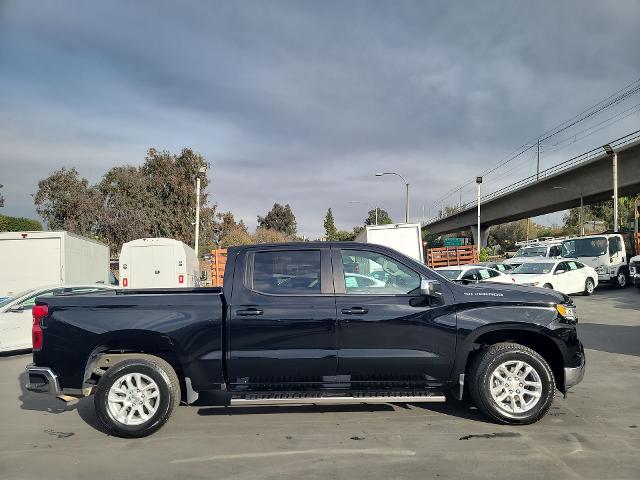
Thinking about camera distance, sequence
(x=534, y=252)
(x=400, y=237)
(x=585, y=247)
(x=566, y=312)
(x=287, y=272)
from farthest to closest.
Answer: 1. (x=534, y=252)
2. (x=585, y=247)
3. (x=400, y=237)
4. (x=287, y=272)
5. (x=566, y=312)

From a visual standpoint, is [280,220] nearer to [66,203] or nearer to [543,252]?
[66,203]

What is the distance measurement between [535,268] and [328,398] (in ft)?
50.5

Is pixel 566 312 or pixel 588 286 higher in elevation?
pixel 566 312

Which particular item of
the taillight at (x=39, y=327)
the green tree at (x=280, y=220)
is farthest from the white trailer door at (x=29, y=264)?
the green tree at (x=280, y=220)

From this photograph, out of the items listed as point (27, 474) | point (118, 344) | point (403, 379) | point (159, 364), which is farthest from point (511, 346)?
point (27, 474)

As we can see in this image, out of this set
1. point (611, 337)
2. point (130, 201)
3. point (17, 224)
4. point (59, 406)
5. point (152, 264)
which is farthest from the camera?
point (130, 201)

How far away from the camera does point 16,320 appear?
32.3 ft

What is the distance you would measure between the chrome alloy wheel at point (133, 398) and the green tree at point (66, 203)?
122 feet

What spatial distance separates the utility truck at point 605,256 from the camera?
2142 centimetres

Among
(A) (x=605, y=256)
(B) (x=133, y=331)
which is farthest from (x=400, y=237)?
(B) (x=133, y=331)

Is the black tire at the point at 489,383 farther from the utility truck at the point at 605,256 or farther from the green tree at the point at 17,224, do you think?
the green tree at the point at 17,224

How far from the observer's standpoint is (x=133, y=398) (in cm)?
508

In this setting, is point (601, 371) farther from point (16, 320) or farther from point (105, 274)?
point (105, 274)

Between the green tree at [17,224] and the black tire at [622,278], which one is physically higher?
the green tree at [17,224]
